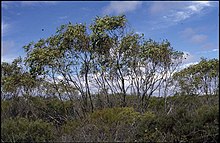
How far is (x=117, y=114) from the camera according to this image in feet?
35.3

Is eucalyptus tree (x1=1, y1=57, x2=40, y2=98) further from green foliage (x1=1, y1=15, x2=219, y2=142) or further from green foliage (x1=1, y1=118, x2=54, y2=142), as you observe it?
green foliage (x1=1, y1=118, x2=54, y2=142)

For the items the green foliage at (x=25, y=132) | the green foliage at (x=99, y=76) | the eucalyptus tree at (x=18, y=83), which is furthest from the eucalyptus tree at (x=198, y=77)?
the green foliage at (x=25, y=132)

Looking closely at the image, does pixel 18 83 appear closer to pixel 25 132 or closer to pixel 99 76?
pixel 99 76

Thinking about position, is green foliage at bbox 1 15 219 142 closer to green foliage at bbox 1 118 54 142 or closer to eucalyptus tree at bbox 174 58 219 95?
eucalyptus tree at bbox 174 58 219 95

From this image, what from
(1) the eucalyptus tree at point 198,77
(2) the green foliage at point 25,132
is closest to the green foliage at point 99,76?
(1) the eucalyptus tree at point 198,77

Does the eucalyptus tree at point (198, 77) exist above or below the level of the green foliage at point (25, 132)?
above

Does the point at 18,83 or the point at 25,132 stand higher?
the point at 18,83

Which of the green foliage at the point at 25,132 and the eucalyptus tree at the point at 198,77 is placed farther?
the eucalyptus tree at the point at 198,77

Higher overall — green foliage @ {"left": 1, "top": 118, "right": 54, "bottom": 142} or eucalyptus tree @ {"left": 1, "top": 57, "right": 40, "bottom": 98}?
eucalyptus tree @ {"left": 1, "top": 57, "right": 40, "bottom": 98}

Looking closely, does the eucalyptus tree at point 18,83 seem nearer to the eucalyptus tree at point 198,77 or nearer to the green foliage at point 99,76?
the green foliage at point 99,76

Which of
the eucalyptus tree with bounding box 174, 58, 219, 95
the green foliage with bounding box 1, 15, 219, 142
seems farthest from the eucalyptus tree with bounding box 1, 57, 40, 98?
the eucalyptus tree with bounding box 174, 58, 219, 95

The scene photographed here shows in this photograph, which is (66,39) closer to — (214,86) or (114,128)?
(214,86)

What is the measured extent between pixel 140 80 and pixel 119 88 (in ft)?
2.83

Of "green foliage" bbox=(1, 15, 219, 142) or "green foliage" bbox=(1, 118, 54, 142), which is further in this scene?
"green foliage" bbox=(1, 15, 219, 142)
